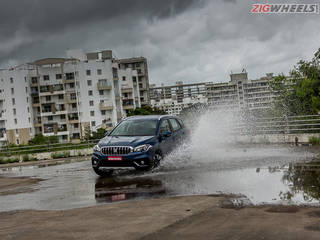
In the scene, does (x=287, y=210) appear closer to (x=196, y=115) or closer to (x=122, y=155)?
(x=122, y=155)

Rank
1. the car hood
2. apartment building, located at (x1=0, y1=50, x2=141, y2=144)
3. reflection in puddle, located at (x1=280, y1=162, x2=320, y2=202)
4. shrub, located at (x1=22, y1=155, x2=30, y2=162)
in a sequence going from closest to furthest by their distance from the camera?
reflection in puddle, located at (x1=280, y1=162, x2=320, y2=202), the car hood, shrub, located at (x1=22, y1=155, x2=30, y2=162), apartment building, located at (x1=0, y1=50, x2=141, y2=144)

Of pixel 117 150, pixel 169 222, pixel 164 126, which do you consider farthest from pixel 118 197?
pixel 164 126

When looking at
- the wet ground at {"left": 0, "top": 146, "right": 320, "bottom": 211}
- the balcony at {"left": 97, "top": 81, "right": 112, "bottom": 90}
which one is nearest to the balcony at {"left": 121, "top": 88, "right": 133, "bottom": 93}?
the balcony at {"left": 97, "top": 81, "right": 112, "bottom": 90}

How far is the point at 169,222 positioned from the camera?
Answer: 6148mm

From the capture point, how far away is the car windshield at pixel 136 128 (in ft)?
43.1

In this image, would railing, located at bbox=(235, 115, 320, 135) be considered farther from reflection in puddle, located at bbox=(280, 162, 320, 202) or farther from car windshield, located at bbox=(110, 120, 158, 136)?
reflection in puddle, located at bbox=(280, 162, 320, 202)

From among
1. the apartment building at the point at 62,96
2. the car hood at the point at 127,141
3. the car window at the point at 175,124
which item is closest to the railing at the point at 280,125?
the car window at the point at 175,124

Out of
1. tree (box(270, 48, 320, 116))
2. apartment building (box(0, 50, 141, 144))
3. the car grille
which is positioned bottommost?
the car grille

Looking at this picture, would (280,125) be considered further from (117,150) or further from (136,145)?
(117,150)

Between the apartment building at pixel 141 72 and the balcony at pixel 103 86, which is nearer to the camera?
the balcony at pixel 103 86

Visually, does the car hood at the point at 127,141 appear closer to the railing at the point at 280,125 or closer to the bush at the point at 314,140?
the bush at the point at 314,140

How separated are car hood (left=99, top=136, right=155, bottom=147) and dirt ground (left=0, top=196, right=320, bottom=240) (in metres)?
4.40

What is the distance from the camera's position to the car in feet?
39.2

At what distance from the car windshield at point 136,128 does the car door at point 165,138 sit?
0.76 ft
